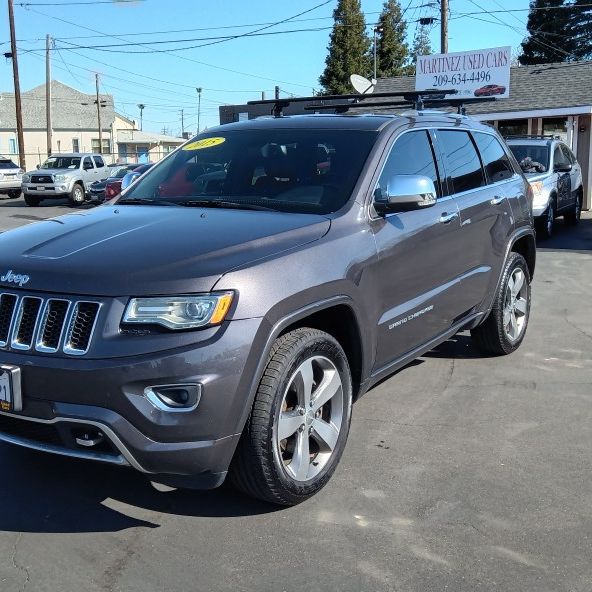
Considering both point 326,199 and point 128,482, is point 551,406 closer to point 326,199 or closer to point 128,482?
point 326,199

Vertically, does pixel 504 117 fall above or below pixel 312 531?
above

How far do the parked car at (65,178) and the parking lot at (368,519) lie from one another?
22832 millimetres

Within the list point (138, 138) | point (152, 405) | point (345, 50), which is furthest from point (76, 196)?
point (138, 138)

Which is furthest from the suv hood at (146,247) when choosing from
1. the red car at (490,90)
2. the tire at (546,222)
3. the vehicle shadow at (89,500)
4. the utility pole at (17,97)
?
the utility pole at (17,97)

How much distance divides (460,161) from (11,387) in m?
3.51

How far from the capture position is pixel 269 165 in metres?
4.37

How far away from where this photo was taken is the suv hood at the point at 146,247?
3.01 metres

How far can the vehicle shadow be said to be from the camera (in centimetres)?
340

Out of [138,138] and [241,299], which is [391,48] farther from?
[241,299]

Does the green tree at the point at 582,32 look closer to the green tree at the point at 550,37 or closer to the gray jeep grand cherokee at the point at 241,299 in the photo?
the green tree at the point at 550,37

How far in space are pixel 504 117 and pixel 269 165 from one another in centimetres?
1769

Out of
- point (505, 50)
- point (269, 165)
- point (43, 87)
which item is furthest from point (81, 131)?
point (269, 165)

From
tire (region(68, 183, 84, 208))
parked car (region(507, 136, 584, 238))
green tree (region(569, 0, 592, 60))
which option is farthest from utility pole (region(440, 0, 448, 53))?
green tree (region(569, 0, 592, 60))

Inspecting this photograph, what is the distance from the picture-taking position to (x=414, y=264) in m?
4.27
